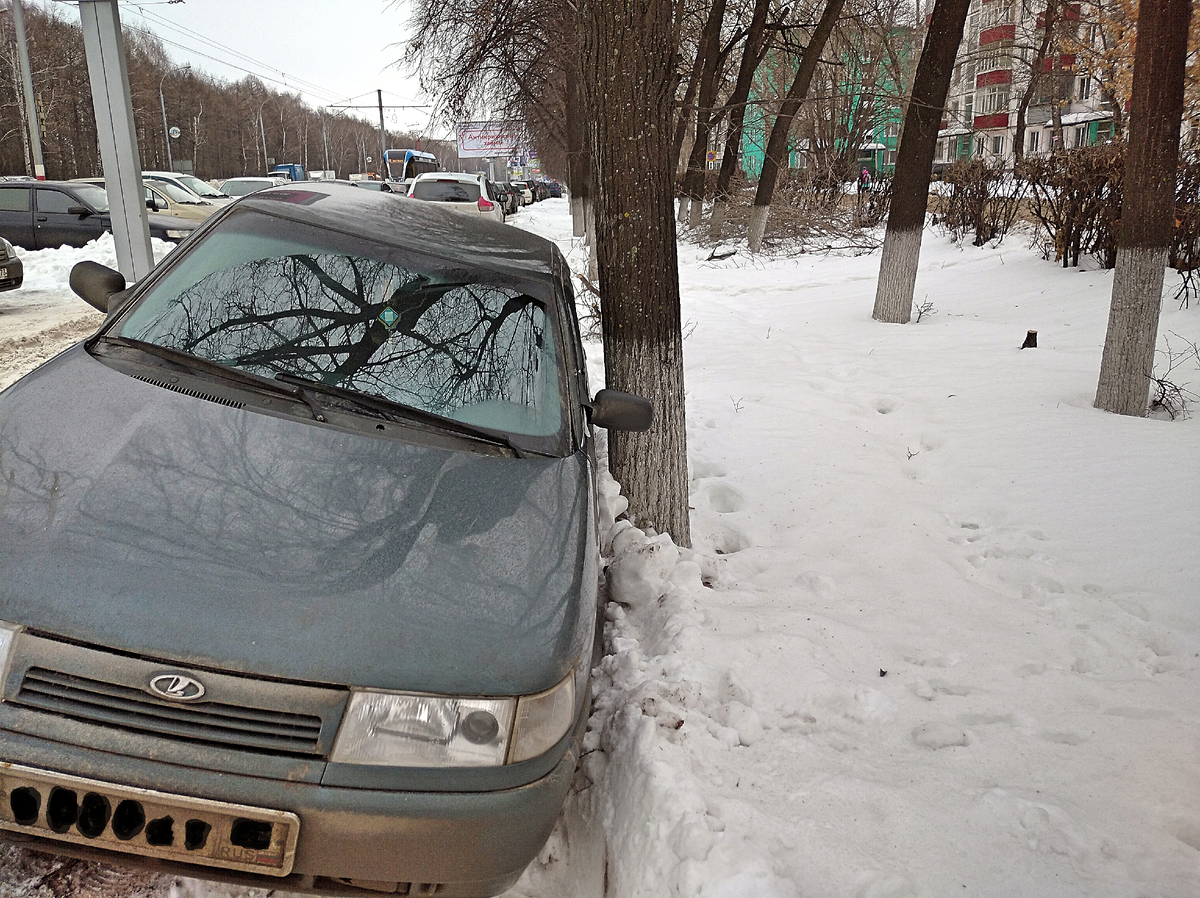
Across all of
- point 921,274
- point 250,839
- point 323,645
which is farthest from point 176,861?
point 921,274

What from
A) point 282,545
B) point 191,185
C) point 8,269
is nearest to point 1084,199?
point 282,545

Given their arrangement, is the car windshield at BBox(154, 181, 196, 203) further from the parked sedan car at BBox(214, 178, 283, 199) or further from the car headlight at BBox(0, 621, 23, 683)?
the car headlight at BBox(0, 621, 23, 683)

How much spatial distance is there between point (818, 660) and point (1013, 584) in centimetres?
131

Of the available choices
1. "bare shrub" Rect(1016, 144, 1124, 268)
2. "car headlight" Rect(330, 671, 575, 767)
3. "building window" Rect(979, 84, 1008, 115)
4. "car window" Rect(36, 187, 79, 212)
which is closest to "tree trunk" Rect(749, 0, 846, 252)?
"bare shrub" Rect(1016, 144, 1124, 268)

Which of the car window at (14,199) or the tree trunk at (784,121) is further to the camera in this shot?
the tree trunk at (784,121)

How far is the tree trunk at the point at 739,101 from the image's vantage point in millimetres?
15156

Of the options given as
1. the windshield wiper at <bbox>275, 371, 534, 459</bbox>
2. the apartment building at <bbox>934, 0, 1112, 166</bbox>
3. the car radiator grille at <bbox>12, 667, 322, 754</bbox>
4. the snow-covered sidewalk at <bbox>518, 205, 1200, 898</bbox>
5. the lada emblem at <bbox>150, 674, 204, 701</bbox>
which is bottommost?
the snow-covered sidewalk at <bbox>518, 205, 1200, 898</bbox>

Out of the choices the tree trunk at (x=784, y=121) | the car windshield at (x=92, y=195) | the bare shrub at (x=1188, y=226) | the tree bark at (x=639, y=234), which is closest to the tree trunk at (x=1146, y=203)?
the bare shrub at (x=1188, y=226)

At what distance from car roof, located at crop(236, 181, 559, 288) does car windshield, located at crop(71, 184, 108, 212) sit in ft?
40.8

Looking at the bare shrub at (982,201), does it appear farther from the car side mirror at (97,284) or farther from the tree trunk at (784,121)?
the car side mirror at (97,284)

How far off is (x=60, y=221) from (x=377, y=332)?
13.6 m

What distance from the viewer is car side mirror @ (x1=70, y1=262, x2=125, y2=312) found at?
10.3 ft

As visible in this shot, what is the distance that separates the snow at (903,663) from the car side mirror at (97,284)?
2.03 m

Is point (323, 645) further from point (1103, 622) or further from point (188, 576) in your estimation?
point (1103, 622)
